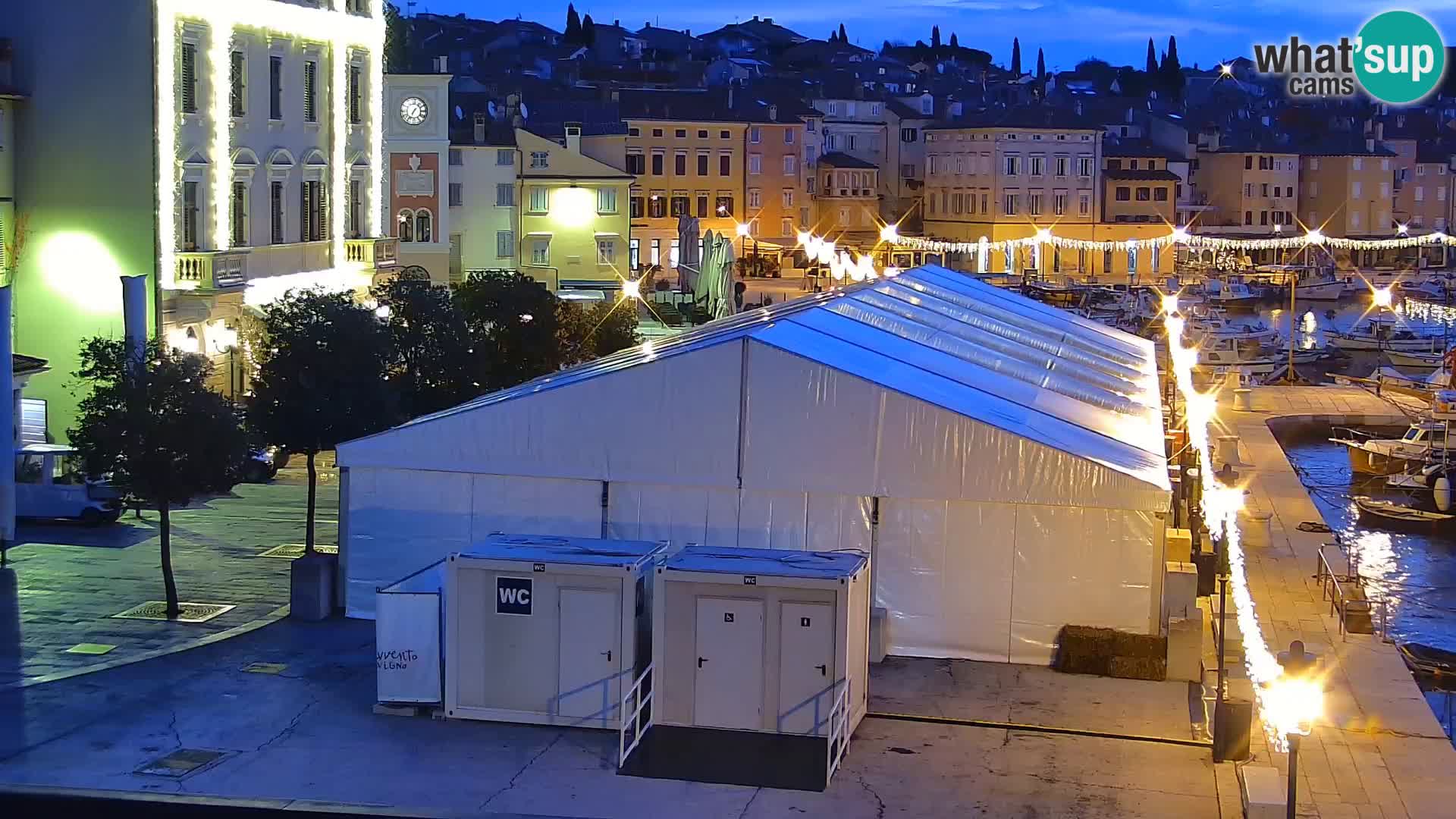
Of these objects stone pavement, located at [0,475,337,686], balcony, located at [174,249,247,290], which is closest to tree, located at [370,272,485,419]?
stone pavement, located at [0,475,337,686]

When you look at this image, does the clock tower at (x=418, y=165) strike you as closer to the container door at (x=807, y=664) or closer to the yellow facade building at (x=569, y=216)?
the yellow facade building at (x=569, y=216)

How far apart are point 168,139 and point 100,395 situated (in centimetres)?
1624

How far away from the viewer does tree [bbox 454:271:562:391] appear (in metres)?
36.8

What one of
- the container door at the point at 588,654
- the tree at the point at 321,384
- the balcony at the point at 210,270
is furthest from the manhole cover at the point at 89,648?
the balcony at the point at 210,270

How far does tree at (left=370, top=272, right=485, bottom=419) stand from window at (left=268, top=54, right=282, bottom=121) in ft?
44.7

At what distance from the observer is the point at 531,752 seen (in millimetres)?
17234

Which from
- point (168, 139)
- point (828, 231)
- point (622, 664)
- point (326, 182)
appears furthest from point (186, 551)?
point (828, 231)

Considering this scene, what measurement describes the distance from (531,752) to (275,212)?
28612 millimetres

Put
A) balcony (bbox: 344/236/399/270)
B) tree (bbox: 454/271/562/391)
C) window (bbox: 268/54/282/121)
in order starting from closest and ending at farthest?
1. tree (bbox: 454/271/562/391)
2. window (bbox: 268/54/282/121)
3. balcony (bbox: 344/236/399/270)

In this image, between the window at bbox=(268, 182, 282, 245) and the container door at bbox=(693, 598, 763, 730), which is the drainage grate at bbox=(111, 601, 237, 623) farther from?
the window at bbox=(268, 182, 282, 245)

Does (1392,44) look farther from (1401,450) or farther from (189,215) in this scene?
(189,215)

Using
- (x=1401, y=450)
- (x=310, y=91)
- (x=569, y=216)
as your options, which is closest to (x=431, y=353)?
(x=310, y=91)

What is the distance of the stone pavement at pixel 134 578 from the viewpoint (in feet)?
69.6

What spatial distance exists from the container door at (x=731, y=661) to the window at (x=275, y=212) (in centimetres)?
2810
